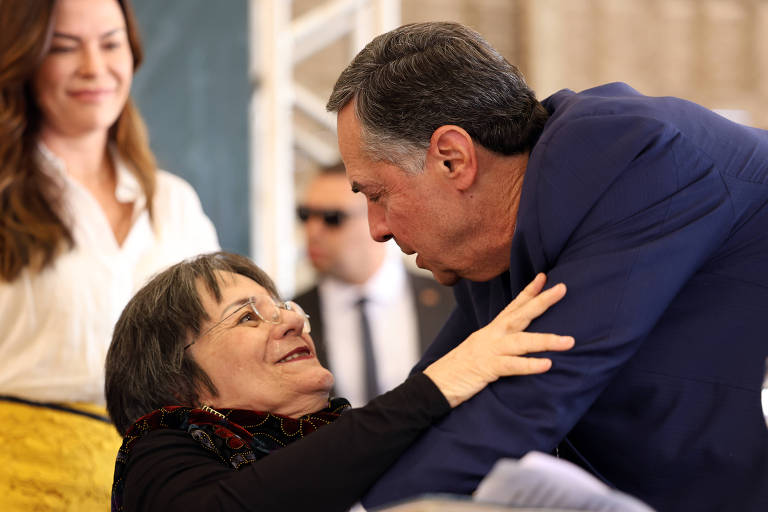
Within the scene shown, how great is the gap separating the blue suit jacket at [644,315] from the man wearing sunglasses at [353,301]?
1.96 metres

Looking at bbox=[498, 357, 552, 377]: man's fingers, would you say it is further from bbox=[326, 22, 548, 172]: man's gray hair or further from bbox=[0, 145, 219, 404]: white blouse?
bbox=[0, 145, 219, 404]: white blouse

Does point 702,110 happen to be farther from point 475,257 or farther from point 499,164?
point 475,257

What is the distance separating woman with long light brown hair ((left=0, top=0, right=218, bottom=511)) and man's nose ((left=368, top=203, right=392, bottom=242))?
896mm

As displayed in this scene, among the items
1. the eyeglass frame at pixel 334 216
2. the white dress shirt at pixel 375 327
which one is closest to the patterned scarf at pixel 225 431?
the white dress shirt at pixel 375 327

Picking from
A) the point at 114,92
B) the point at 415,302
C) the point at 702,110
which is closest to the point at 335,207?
the point at 415,302

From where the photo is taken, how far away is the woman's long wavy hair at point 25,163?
236cm

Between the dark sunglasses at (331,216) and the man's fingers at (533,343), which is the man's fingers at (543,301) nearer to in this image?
the man's fingers at (533,343)

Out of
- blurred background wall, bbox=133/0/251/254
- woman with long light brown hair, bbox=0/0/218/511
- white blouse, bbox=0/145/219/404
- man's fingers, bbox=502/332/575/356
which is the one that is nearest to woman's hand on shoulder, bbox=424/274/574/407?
man's fingers, bbox=502/332/575/356

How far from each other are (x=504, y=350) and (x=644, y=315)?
0.67ft

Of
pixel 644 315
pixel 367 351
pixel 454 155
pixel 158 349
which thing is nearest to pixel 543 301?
pixel 644 315

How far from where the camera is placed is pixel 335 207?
3.48 m

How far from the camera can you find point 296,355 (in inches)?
73.4

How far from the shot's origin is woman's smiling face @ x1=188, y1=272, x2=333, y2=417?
1800mm

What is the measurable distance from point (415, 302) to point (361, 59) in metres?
1.99
